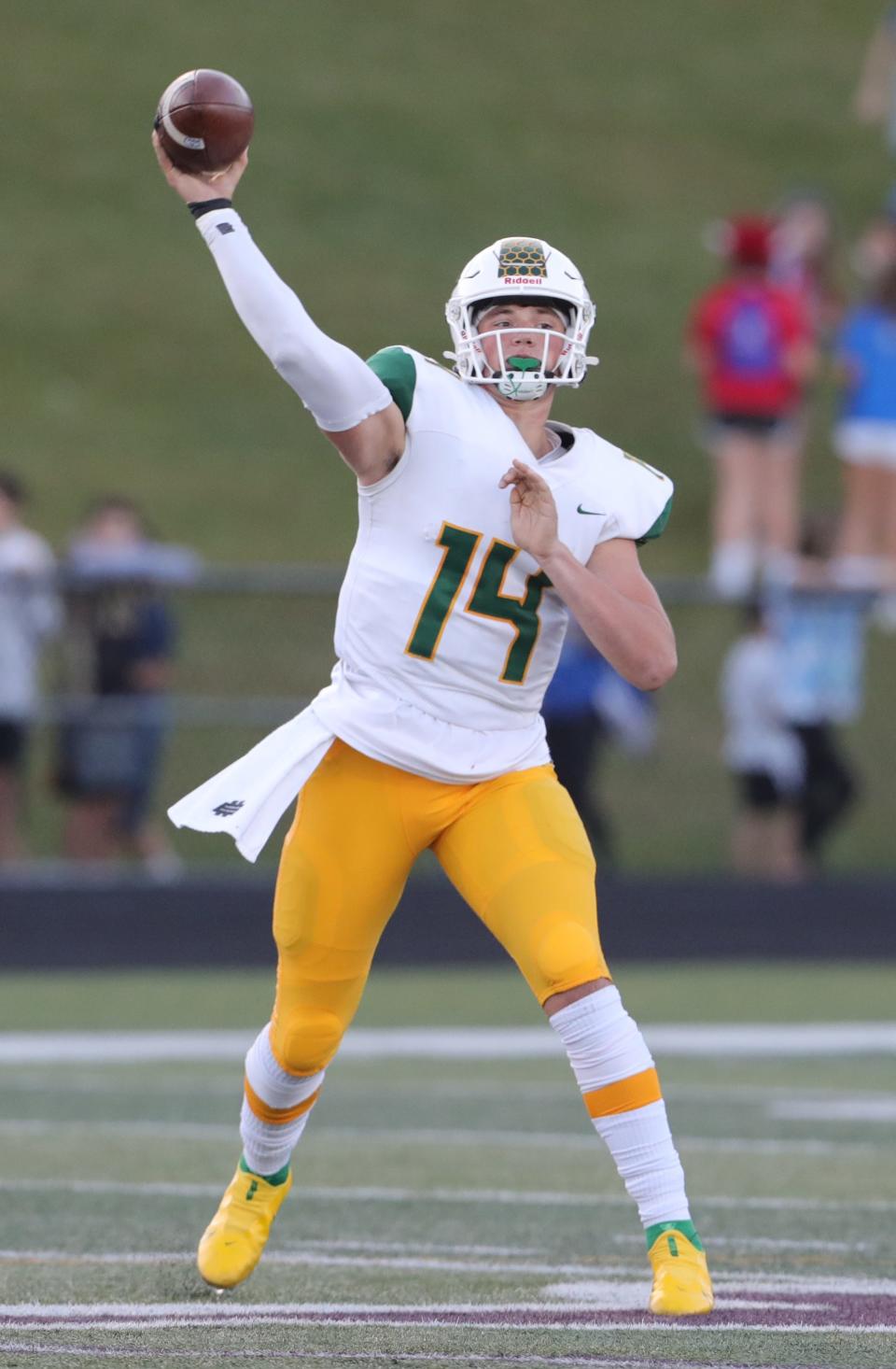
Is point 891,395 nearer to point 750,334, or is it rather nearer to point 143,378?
point 750,334

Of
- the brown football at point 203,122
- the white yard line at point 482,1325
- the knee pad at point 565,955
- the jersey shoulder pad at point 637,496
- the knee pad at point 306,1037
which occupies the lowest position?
the white yard line at point 482,1325

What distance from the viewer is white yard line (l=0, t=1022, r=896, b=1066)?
380 inches

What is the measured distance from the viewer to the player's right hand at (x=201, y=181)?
4.79m

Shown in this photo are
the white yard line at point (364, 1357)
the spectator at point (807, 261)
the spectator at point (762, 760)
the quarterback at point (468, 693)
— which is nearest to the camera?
the white yard line at point (364, 1357)

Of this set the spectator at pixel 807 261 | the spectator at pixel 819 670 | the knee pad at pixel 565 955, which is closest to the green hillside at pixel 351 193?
the spectator at pixel 807 261

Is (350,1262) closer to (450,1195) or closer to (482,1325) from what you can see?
(482,1325)

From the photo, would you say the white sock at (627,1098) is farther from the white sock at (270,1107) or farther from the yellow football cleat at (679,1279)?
the white sock at (270,1107)

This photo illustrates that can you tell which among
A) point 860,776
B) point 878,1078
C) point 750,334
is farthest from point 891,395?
point 878,1078

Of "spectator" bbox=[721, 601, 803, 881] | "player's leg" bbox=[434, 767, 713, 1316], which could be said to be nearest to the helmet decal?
"player's leg" bbox=[434, 767, 713, 1316]

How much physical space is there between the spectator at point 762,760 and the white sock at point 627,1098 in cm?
846

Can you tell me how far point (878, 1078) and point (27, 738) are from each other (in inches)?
182

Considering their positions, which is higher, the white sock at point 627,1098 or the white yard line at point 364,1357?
the white sock at point 627,1098

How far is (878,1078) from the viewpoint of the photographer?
359 inches

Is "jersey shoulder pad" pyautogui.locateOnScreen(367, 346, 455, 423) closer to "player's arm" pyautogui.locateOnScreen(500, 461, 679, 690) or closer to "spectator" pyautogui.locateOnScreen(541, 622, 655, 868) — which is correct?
"player's arm" pyautogui.locateOnScreen(500, 461, 679, 690)
